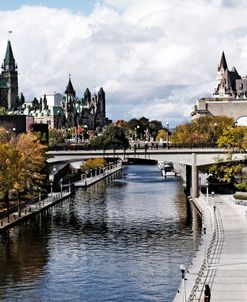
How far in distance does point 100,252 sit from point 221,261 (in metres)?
12.7

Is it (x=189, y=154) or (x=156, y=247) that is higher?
(x=189, y=154)

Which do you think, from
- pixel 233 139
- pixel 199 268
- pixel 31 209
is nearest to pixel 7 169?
pixel 31 209

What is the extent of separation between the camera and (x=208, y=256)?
5150 centimetres

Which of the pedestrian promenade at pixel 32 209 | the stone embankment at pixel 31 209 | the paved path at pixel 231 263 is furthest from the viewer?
the stone embankment at pixel 31 209

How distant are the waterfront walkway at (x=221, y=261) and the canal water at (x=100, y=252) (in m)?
1.51

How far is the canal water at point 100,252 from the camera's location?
45.3 metres

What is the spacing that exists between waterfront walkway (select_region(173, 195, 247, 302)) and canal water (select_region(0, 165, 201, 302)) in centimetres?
151

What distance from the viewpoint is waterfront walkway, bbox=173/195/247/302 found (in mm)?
40906

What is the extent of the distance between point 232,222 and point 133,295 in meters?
28.3

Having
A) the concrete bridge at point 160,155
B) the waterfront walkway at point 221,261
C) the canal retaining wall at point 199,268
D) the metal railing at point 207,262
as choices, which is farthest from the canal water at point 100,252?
the concrete bridge at point 160,155

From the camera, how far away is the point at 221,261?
4994cm

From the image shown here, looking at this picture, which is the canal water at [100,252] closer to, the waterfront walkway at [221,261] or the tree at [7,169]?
the waterfront walkway at [221,261]

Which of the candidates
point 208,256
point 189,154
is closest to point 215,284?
point 208,256

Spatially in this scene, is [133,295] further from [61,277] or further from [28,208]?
[28,208]
